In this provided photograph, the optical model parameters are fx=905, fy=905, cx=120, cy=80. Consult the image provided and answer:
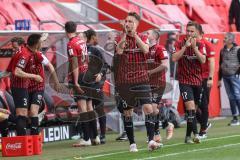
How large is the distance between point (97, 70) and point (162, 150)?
288cm

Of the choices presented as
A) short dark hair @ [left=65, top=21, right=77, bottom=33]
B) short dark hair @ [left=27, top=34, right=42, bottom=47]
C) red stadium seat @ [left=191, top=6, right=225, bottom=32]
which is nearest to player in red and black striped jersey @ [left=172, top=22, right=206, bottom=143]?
short dark hair @ [left=65, top=21, right=77, bottom=33]

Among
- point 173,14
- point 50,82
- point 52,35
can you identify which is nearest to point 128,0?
point 173,14

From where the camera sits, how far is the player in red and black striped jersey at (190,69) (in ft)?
51.6

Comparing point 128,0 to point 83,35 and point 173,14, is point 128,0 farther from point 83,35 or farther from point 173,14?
point 83,35

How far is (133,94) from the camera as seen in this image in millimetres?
14344

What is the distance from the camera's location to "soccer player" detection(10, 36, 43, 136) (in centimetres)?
1553

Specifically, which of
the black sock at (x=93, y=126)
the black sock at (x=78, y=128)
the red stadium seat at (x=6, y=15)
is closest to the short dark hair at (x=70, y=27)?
the black sock at (x=93, y=126)

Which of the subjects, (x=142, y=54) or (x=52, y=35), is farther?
(x=52, y=35)

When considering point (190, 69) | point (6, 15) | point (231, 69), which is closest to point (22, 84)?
point (190, 69)

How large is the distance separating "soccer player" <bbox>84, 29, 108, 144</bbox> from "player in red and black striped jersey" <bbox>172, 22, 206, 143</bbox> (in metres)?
1.74

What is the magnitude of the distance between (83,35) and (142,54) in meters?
3.15

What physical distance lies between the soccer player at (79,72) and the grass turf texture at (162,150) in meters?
0.53

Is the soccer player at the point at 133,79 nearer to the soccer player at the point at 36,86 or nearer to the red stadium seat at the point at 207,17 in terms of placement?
the soccer player at the point at 36,86

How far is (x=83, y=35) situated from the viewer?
17359 mm
